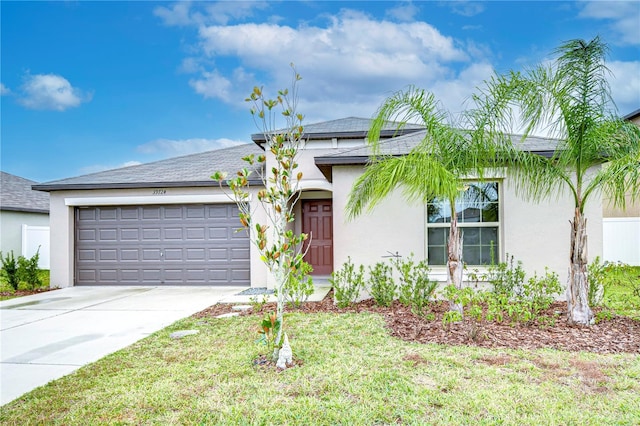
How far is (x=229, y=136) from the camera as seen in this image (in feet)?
61.5

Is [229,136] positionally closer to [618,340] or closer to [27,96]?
[27,96]

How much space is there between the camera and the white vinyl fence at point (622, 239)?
14562 mm

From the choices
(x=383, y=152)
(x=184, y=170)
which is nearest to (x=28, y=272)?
(x=184, y=170)

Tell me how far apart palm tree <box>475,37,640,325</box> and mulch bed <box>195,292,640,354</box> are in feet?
1.21

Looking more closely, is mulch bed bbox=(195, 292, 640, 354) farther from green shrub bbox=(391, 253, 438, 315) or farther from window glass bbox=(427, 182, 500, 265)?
window glass bbox=(427, 182, 500, 265)

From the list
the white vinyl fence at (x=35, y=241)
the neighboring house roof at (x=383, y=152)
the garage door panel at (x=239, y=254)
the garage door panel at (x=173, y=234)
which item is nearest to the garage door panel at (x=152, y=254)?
the garage door panel at (x=173, y=234)

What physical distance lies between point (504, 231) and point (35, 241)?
16791 mm

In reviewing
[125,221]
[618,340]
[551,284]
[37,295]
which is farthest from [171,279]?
[618,340]

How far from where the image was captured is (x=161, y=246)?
11273mm

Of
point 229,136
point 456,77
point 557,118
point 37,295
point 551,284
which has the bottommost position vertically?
point 37,295

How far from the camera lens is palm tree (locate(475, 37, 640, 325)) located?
→ 5613mm

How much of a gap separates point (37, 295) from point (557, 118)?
38.3 ft

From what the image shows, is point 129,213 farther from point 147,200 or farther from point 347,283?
point 347,283

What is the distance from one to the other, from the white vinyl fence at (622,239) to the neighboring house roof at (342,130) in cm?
849
